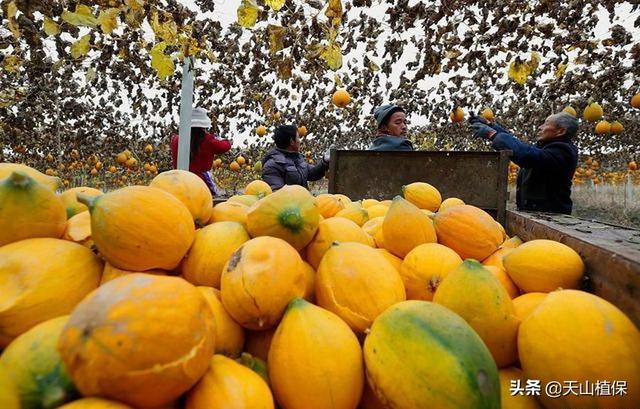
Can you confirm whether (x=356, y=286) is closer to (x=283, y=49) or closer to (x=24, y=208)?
(x=24, y=208)

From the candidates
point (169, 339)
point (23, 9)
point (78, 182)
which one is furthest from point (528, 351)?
point (78, 182)

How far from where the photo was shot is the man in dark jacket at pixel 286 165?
5160 mm

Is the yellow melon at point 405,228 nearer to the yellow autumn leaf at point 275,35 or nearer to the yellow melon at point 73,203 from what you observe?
the yellow melon at point 73,203

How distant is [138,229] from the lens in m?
1.11

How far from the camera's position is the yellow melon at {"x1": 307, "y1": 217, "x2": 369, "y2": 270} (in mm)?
1437

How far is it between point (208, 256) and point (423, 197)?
139 centimetres

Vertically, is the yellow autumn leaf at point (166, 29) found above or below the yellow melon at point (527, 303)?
above

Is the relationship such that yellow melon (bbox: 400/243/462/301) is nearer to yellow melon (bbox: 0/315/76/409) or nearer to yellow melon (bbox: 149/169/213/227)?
yellow melon (bbox: 149/169/213/227)

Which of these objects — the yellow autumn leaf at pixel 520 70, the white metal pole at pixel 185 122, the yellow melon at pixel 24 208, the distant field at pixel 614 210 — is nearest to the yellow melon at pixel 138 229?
the yellow melon at pixel 24 208

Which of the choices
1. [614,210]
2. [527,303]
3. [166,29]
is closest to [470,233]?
[527,303]

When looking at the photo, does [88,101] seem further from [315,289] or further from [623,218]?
[623,218]

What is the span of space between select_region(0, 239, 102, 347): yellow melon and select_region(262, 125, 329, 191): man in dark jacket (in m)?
3.98

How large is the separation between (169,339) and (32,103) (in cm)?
1000

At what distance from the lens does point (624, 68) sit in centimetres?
643
